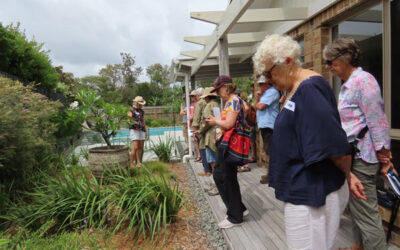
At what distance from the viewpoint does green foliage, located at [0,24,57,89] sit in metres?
5.27

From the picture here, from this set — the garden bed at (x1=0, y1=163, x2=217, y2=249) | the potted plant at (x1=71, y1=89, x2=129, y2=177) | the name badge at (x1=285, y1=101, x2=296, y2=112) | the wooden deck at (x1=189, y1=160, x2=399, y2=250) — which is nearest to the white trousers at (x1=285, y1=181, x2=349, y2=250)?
the name badge at (x1=285, y1=101, x2=296, y2=112)

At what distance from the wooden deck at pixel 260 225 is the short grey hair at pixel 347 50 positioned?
1.66m

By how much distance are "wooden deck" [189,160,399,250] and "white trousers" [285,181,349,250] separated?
4.03 ft

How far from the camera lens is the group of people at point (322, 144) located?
1158 mm

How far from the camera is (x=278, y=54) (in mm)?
1287

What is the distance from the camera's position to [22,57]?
6.06 m

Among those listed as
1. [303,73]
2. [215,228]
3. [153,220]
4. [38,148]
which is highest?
[303,73]

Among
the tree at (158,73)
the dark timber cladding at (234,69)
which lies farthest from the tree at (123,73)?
the dark timber cladding at (234,69)

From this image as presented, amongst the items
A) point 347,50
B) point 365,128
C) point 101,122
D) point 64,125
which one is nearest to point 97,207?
point 101,122

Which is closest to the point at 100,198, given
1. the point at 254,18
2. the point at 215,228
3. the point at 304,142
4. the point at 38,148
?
the point at 215,228

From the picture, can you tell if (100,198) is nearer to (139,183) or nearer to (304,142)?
(139,183)

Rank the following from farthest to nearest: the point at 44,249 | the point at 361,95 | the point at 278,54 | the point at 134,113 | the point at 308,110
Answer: the point at 134,113, the point at 44,249, the point at 361,95, the point at 278,54, the point at 308,110

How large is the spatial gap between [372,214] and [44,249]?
279cm

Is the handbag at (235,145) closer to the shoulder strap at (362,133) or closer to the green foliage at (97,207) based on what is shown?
the green foliage at (97,207)
